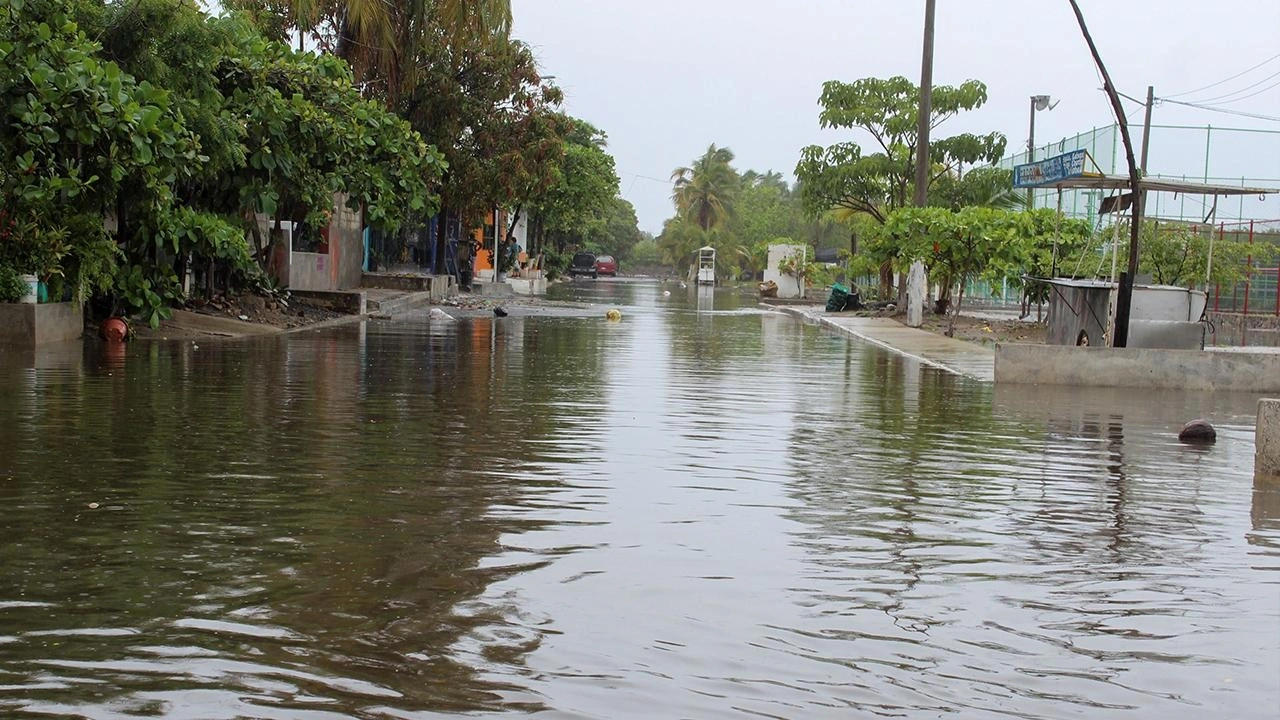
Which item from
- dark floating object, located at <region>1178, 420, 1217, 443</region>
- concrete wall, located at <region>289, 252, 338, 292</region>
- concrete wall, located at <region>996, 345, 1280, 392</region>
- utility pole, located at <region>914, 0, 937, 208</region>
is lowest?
dark floating object, located at <region>1178, 420, 1217, 443</region>

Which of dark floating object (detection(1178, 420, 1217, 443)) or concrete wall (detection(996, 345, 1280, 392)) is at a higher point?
concrete wall (detection(996, 345, 1280, 392))

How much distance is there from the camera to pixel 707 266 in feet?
299

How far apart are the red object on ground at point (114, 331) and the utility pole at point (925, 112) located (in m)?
19.6

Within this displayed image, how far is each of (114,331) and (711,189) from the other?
93.8m

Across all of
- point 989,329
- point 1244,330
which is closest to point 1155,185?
point 1244,330

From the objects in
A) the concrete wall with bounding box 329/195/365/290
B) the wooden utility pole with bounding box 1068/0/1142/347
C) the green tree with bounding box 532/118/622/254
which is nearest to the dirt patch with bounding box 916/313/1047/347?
the wooden utility pole with bounding box 1068/0/1142/347

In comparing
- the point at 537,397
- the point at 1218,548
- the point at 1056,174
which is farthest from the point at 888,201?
the point at 1218,548

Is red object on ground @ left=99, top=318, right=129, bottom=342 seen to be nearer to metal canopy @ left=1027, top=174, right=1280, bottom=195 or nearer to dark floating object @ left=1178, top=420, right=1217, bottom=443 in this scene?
metal canopy @ left=1027, top=174, right=1280, bottom=195

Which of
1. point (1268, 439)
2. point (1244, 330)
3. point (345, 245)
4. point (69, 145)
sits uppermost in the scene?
point (69, 145)

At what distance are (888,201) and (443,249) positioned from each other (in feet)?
45.7

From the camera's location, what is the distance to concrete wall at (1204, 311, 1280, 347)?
85.9 ft

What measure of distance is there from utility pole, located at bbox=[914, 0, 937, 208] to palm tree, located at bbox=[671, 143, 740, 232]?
7545cm

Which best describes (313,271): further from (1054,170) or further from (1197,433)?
(1197,433)

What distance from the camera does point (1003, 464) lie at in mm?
10766
